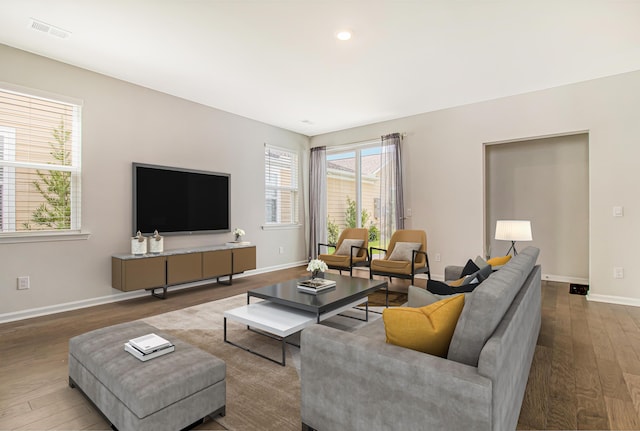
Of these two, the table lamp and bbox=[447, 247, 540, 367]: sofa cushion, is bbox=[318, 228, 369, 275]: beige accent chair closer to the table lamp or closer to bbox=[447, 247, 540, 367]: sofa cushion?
the table lamp

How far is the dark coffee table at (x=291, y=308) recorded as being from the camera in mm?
2539

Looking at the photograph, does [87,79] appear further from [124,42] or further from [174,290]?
[174,290]

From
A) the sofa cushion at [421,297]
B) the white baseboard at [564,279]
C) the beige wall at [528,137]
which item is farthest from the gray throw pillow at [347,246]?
the sofa cushion at [421,297]

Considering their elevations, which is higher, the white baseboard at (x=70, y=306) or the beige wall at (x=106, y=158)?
the beige wall at (x=106, y=158)

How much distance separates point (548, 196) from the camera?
17.3 ft

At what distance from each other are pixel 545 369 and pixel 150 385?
2630 mm

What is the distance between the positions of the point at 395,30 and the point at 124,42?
2729mm

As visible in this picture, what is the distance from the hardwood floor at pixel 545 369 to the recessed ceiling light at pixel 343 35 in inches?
129

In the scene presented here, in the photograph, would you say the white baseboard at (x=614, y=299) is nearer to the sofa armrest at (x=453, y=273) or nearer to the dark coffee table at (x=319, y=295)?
the sofa armrest at (x=453, y=273)

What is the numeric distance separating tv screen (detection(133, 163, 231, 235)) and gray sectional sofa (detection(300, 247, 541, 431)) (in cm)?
380

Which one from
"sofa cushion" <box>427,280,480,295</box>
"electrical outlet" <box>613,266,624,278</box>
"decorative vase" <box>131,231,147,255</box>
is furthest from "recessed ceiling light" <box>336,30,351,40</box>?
"electrical outlet" <box>613,266,624,278</box>

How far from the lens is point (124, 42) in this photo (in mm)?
3324

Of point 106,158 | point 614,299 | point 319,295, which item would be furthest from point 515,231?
point 106,158

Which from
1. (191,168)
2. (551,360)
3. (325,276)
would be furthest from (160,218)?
(551,360)
